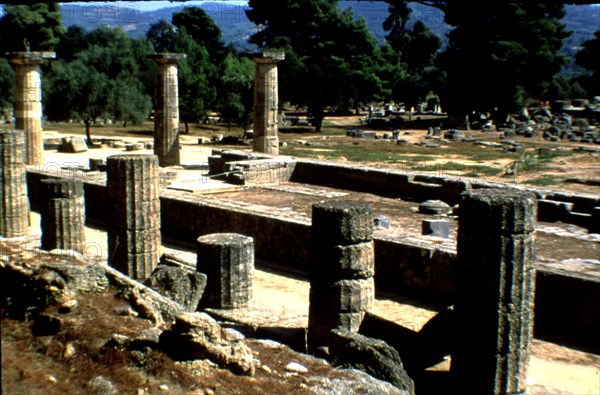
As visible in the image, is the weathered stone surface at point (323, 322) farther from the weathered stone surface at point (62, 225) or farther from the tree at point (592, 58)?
the tree at point (592, 58)

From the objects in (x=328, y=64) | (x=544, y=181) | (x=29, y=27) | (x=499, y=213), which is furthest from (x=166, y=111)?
(x=29, y=27)

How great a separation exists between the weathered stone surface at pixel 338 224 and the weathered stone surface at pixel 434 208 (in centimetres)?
788

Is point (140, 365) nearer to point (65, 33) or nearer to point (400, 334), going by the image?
point (400, 334)

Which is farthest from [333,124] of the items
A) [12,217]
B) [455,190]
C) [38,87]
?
[12,217]

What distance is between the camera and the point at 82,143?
31219 millimetres

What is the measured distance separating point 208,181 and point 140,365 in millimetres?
15265

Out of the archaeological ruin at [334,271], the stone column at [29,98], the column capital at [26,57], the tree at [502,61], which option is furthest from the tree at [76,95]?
the tree at [502,61]

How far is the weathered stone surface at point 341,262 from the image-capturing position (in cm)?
895

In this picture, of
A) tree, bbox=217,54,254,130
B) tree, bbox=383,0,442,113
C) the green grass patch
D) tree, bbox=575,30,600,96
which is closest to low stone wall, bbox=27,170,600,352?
the green grass patch

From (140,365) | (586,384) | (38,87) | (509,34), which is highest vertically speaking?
(509,34)

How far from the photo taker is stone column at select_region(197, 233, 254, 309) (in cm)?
1029

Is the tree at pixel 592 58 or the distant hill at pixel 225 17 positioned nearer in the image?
the distant hill at pixel 225 17

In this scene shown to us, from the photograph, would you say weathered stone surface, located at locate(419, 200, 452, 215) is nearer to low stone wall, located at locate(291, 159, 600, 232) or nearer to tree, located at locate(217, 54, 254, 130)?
low stone wall, located at locate(291, 159, 600, 232)

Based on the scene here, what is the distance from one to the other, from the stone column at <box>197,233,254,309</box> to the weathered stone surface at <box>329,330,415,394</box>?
9.77 ft
